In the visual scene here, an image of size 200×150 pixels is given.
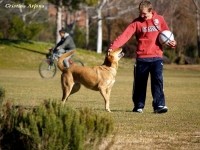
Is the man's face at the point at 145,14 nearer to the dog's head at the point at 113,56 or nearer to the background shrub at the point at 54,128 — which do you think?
the dog's head at the point at 113,56

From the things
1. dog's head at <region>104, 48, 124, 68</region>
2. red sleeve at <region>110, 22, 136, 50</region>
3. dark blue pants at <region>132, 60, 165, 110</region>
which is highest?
red sleeve at <region>110, 22, 136, 50</region>

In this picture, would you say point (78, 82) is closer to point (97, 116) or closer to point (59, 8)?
point (97, 116)

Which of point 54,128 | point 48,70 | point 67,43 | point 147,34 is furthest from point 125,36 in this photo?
point 48,70

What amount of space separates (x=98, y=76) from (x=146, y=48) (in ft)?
4.26

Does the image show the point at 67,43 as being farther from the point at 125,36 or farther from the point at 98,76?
the point at 125,36

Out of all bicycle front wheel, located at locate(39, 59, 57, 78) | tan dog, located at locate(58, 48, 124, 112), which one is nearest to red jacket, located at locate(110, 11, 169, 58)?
tan dog, located at locate(58, 48, 124, 112)

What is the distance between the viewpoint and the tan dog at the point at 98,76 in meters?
13.1

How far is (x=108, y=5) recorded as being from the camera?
60.1 metres

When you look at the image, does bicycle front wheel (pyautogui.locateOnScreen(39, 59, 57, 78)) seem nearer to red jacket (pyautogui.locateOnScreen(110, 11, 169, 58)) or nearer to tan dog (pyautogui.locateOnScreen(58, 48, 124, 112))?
tan dog (pyautogui.locateOnScreen(58, 48, 124, 112))

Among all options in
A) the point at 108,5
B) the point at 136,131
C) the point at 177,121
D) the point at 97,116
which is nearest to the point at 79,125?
the point at 97,116

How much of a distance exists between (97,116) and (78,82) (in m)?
5.99

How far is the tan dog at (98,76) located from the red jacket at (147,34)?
53 cm

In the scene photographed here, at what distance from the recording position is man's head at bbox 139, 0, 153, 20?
1220 centimetres

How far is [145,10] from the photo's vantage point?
12234 millimetres
